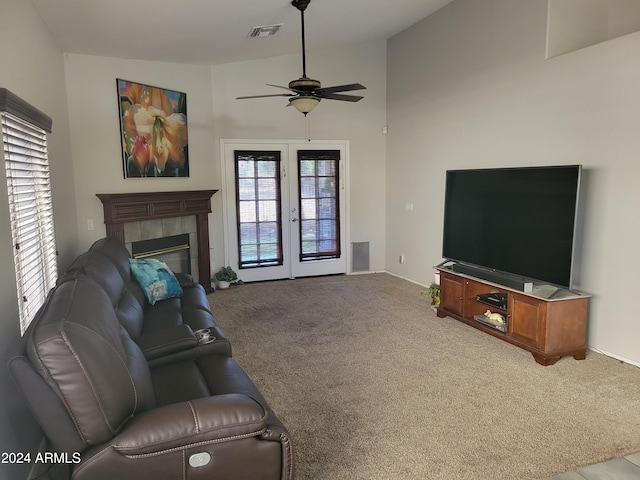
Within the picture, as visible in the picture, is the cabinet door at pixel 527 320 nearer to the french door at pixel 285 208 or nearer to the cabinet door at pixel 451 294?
the cabinet door at pixel 451 294

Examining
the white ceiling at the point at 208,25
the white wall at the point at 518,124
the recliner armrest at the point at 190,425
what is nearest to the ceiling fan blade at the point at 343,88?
the white ceiling at the point at 208,25

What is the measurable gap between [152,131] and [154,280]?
2454 mm

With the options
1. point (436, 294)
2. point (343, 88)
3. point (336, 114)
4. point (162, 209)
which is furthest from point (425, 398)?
point (336, 114)

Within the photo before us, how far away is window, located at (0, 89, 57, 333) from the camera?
7.79 ft

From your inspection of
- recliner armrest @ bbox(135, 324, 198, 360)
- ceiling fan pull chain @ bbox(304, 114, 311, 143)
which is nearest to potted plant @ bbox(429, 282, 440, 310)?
ceiling fan pull chain @ bbox(304, 114, 311, 143)

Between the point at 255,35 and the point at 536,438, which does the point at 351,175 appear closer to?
the point at 255,35

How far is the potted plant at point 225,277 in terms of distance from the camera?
6383mm

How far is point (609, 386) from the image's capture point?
3.30 m

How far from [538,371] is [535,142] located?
2.17 m

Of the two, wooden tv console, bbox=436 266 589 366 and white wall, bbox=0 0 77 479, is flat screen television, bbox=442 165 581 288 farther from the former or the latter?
white wall, bbox=0 0 77 479

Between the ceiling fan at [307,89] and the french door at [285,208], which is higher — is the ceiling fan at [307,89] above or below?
above

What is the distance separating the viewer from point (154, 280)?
3896 mm

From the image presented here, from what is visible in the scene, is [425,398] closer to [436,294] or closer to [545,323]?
[545,323]

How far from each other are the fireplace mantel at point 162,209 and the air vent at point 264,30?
82.4 inches
